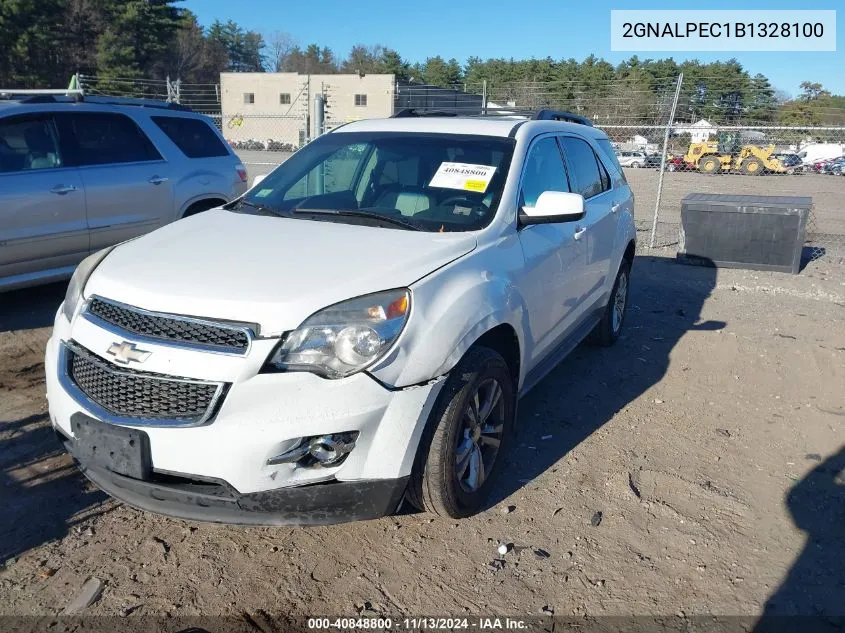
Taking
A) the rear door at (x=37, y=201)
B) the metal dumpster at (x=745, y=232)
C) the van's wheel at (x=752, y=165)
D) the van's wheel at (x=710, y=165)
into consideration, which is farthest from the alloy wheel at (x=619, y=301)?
the van's wheel at (x=710, y=165)

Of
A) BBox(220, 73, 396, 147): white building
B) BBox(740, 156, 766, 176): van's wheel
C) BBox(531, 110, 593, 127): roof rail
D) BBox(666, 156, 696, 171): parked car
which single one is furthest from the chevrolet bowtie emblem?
BBox(220, 73, 396, 147): white building

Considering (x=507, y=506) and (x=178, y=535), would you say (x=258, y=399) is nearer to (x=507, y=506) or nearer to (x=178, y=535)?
(x=178, y=535)

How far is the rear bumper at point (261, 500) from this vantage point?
2537mm

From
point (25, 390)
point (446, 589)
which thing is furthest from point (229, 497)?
point (25, 390)

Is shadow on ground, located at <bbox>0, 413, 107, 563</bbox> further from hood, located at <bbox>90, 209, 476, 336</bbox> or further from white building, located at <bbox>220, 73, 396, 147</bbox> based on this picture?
white building, located at <bbox>220, 73, 396, 147</bbox>

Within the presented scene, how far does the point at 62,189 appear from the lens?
5.89 meters

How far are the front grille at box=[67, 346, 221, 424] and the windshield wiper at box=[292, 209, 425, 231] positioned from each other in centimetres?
140

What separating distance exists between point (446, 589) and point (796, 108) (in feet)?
77.6

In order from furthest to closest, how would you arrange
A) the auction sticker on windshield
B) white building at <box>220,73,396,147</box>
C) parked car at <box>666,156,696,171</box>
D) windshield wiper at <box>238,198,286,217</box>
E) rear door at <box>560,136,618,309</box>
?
1. white building at <box>220,73,396,147</box>
2. parked car at <box>666,156,696,171</box>
3. rear door at <box>560,136,618,309</box>
4. windshield wiper at <box>238,198,286,217</box>
5. the auction sticker on windshield

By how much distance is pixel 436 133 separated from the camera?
4180 mm

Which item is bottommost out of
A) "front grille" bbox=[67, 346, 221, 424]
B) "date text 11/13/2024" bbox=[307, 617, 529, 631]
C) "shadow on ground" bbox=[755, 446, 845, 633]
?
"shadow on ground" bbox=[755, 446, 845, 633]

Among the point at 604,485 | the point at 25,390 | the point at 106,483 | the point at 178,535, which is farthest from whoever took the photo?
the point at 25,390

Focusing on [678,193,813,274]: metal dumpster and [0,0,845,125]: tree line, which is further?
[0,0,845,125]: tree line

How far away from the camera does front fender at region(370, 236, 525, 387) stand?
264 cm
